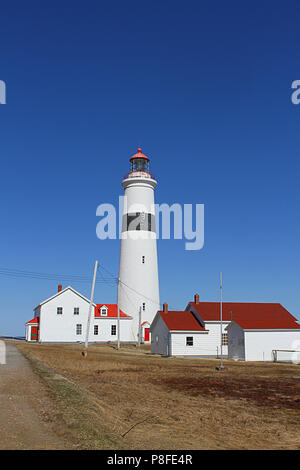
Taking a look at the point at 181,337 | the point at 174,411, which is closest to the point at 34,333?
the point at 181,337

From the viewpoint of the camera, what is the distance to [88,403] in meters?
13.6

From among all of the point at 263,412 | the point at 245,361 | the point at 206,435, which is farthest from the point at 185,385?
the point at 245,361

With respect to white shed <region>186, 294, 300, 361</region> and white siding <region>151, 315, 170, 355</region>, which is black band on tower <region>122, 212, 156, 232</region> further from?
white siding <region>151, 315, 170, 355</region>

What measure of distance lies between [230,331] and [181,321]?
16.8 ft

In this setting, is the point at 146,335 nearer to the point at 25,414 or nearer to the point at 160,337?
the point at 160,337

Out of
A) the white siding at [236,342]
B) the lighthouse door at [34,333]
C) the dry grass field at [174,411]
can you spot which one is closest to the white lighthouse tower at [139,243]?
the lighthouse door at [34,333]

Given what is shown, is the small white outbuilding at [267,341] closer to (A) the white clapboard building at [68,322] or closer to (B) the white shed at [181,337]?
(B) the white shed at [181,337]

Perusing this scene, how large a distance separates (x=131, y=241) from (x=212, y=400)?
38.6 meters

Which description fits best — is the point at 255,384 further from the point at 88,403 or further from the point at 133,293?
the point at 133,293

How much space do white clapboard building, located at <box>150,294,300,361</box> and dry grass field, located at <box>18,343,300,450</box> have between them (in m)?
13.8

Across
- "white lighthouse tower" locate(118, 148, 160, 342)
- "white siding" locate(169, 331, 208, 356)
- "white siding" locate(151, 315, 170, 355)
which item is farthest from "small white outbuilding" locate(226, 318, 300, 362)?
"white lighthouse tower" locate(118, 148, 160, 342)

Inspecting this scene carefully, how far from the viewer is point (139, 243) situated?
179 feet

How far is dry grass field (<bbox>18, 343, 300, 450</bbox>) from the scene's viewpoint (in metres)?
10.1

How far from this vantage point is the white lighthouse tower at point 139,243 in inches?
2152
